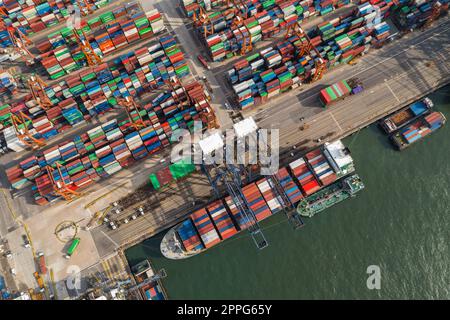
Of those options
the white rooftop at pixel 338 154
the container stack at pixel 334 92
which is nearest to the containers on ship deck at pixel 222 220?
the white rooftop at pixel 338 154

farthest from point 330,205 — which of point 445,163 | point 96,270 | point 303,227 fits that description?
point 96,270

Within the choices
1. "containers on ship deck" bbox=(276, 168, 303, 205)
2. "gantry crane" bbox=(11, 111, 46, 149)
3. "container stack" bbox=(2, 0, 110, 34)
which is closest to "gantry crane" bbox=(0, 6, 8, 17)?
"container stack" bbox=(2, 0, 110, 34)

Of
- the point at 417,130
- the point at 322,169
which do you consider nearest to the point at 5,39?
the point at 322,169

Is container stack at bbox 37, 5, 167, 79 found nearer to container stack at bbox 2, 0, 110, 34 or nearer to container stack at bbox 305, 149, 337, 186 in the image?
container stack at bbox 2, 0, 110, 34

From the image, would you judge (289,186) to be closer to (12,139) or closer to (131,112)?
(131,112)

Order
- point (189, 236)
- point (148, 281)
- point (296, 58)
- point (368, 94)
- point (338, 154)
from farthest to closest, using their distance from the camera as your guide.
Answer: point (296, 58), point (368, 94), point (338, 154), point (189, 236), point (148, 281)

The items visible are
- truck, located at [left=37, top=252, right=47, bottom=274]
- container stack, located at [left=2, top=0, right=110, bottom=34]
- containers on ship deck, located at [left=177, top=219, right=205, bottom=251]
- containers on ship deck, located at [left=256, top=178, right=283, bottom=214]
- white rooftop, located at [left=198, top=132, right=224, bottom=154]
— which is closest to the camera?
containers on ship deck, located at [left=177, top=219, right=205, bottom=251]

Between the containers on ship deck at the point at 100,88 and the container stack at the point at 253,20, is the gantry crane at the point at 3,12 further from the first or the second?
the container stack at the point at 253,20
